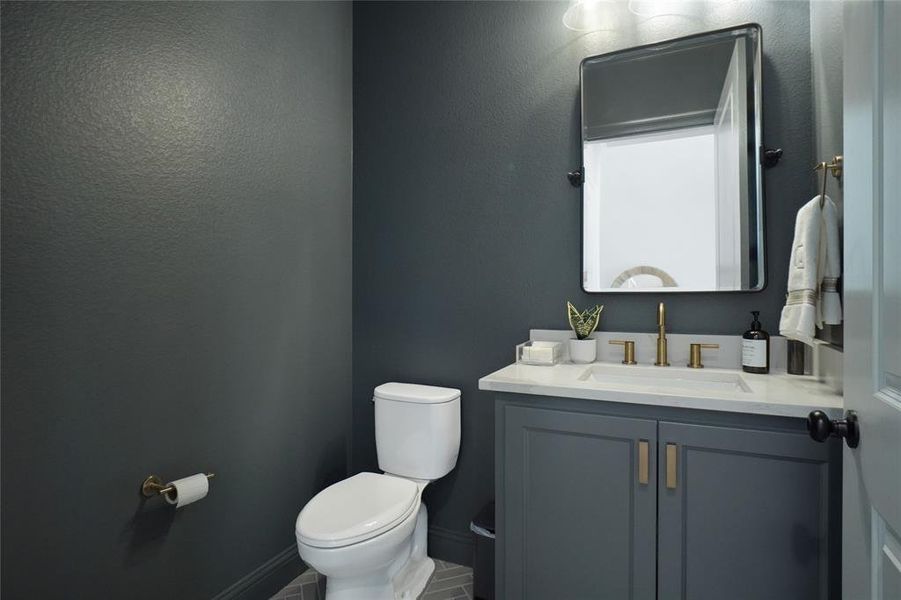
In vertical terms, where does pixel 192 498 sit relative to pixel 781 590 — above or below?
above

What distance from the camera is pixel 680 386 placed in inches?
62.5

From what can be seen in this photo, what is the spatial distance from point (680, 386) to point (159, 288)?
5.72ft

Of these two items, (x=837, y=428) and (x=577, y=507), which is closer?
(x=837, y=428)

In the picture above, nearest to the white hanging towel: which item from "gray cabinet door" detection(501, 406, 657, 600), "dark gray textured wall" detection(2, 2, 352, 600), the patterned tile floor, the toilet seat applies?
"gray cabinet door" detection(501, 406, 657, 600)

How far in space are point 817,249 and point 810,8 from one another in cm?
92

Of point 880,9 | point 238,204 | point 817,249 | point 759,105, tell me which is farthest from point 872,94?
point 238,204

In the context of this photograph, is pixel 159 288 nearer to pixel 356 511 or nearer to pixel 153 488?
pixel 153 488

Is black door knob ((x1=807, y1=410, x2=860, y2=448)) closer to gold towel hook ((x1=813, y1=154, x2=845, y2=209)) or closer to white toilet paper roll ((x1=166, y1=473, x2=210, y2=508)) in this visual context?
gold towel hook ((x1=813, y1=154, x2=845, y2=209))

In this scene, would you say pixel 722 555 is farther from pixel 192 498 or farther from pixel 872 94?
pixel 192 498

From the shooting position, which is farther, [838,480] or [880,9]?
[838,480]

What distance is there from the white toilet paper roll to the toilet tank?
2.33ft

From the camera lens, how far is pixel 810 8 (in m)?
1.54

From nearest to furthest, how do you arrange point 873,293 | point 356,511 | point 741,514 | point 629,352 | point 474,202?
point 873,293, point 741,514, point 356,511, point 629,352, point 474,202

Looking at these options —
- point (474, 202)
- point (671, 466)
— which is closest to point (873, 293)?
point (671, 466)
